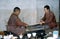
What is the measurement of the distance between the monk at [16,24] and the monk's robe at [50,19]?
0.22 metres

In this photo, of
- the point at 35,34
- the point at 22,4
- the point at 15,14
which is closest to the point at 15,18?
the point at 15,14

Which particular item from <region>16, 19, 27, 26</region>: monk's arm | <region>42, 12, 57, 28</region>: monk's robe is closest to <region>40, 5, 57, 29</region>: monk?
<region>42, 12, 57, 28</region>: monk's robe

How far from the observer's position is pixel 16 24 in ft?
4.63

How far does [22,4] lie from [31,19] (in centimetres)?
17

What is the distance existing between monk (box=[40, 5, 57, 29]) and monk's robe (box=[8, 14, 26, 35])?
0.21 metres

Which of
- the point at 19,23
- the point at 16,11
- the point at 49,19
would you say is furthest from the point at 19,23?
the point at 49,19

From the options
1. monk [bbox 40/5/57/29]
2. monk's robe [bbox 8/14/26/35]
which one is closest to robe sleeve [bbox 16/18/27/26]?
monk's robe [bbox 8/14/26/35]

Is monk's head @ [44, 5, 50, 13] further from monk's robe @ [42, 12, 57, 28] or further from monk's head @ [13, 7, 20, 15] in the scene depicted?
monk's head @ [13, 7, 20, 15]

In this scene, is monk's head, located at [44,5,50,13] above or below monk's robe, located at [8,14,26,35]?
above

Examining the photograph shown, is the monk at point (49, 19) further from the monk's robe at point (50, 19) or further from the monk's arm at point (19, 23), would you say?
the monk's arm at point (19, 23)

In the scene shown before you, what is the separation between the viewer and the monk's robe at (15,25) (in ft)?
4.54

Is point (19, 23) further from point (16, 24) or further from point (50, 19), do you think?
point (50, 19)

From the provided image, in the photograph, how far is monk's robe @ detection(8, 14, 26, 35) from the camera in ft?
4.54

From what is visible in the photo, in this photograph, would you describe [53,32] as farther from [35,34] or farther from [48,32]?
[35,34]
